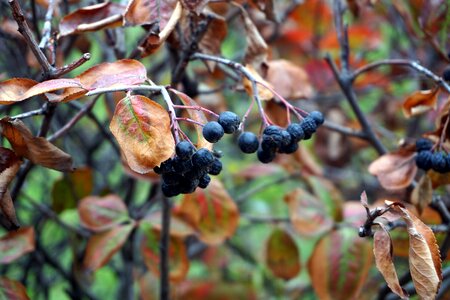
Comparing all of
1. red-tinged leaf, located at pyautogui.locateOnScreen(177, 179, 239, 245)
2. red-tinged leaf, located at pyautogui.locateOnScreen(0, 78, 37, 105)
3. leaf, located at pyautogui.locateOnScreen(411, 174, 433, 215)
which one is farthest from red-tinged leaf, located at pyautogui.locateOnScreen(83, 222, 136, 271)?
leaf, located at pyautogui.locateOnScreen(411, 174, 433, 215)

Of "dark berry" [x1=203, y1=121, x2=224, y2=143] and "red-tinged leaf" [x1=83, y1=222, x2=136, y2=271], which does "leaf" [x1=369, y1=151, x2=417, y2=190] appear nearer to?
"dark berry" [x1=203, y1=121, x2=224, y2=143]

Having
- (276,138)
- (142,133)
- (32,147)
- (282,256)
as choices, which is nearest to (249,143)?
(276,138)

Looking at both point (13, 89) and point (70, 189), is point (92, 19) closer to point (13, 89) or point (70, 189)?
point (13, 89)

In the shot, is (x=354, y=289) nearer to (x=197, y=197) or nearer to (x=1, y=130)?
(x=197, y=197)

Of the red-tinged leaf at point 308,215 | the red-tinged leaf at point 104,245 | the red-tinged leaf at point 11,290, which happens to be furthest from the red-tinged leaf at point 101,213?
the red-tinged leaf at point 308,215

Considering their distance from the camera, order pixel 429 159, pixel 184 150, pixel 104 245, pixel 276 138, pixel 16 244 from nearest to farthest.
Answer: pixel 184 150 < pixel 276 138 < pixel 429 159 < pixel 16 244 < pixel 104 245

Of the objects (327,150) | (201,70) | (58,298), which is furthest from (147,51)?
(58,298)

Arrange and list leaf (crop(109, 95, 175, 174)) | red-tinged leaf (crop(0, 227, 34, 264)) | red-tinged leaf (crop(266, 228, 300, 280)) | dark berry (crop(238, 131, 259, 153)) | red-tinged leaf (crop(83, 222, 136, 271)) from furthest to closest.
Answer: red-tinged leaf (crop(266, 228, 300, 280)) < red-tinged leaf (crop(83, 222, 136, 271)) < red-tinged leaf (crop(0, 227, 34, 264)) < dark berry (crop(238, 131, 259, 153)) < leaf (crop(109, 95, 175, 174))
